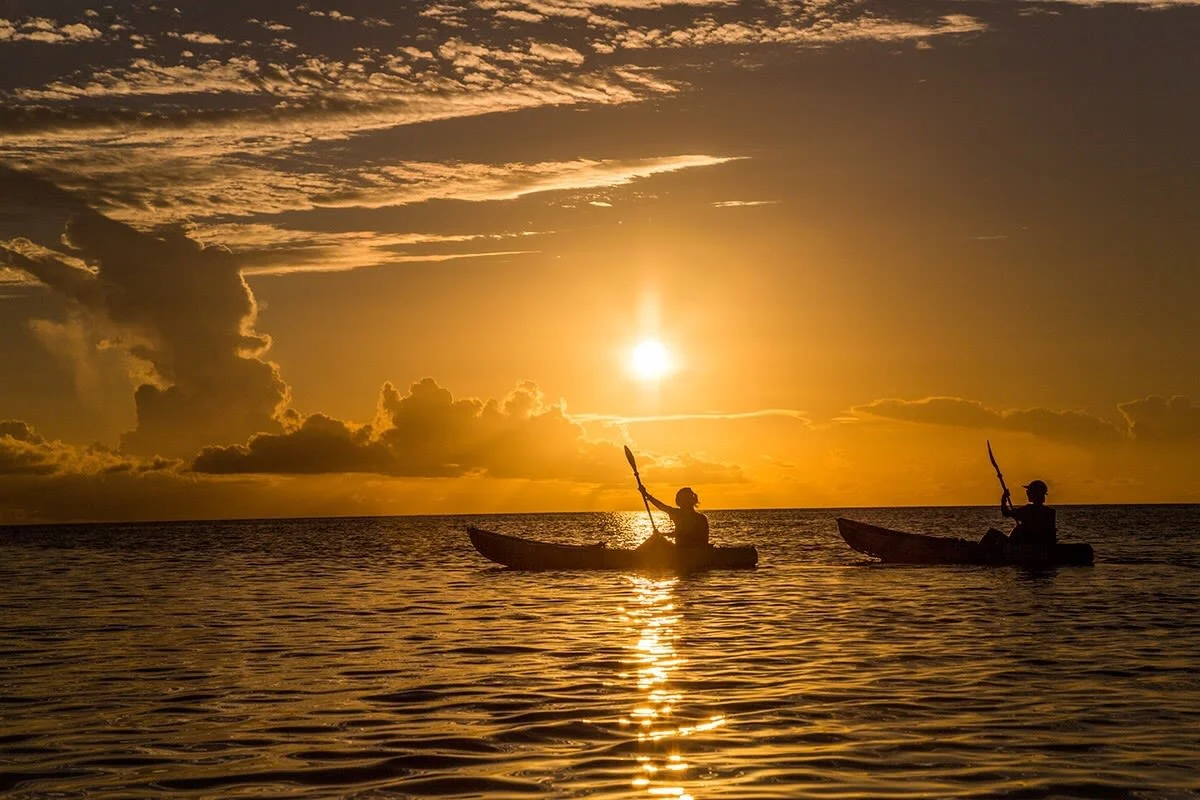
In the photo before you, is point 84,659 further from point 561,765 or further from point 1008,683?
point 1008,683

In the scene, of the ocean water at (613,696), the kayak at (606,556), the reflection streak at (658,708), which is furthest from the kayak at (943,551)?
the reflection streak at (658,708)

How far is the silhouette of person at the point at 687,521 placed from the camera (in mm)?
38000

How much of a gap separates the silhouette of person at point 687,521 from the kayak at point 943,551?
25.6 feet

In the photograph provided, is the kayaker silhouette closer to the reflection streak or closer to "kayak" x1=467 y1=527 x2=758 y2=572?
"kayak" x1=467 y1=527 x2=758 y2=572

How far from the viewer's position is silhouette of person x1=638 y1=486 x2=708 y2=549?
1496 inches

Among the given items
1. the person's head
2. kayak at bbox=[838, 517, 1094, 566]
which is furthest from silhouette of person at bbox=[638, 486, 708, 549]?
kayak at bbox=[838, 517, 1094, 566]

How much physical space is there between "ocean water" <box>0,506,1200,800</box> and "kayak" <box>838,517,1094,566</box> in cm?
504

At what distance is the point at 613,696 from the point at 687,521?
2235 centimetres

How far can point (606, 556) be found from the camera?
4122 centimetres

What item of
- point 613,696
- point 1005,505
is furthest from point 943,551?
point 613,696

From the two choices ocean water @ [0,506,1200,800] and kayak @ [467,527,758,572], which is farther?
kayak @ [467,527,758,572]

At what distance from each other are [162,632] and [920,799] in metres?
18.9

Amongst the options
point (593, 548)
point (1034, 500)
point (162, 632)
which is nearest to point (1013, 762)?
point (162, 632)

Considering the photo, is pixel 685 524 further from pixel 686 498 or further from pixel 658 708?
pixel 658 708
